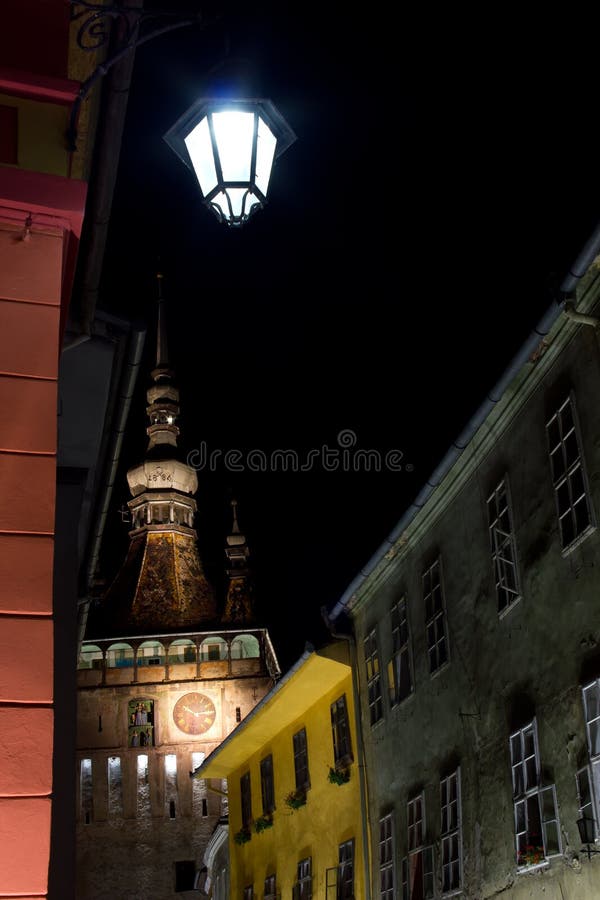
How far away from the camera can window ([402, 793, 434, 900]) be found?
1334 centimetres

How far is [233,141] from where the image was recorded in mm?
4875

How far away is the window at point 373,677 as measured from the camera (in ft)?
52.6

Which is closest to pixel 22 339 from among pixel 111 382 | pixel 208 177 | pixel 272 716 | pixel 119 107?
pixel 208 177


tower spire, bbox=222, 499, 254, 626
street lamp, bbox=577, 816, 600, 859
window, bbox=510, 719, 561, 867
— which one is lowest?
street lamp, bbox=577, 816, 600, 859

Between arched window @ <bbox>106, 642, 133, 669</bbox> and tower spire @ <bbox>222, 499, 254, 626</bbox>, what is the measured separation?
7.19 m

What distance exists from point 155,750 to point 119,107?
55543 mm

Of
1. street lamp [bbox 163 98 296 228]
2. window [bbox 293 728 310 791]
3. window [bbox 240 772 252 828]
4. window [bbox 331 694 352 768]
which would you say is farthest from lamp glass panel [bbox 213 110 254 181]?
window [bbox 240 772 252 828]

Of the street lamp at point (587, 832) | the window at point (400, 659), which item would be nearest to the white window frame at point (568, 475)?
the street lamp at point (587, 832)

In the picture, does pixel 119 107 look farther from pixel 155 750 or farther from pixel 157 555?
pixel 157 555

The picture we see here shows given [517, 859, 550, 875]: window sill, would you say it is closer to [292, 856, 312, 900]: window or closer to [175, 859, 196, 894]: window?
[292, 856, 312, 900]: window

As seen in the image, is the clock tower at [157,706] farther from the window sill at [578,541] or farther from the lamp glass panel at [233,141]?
the lamp glass panel at [233,141]

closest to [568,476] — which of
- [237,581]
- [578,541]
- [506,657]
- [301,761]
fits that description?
[578,541]

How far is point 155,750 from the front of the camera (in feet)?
194

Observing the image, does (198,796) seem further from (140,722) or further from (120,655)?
(120,655)
